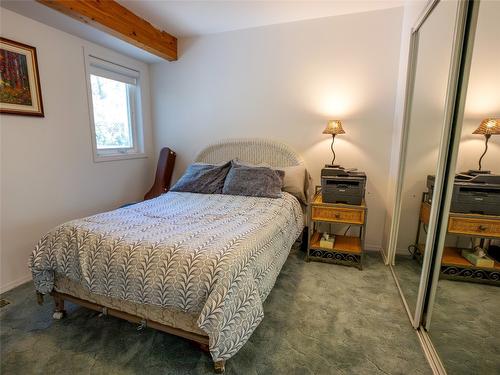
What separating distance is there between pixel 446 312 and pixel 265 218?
1228 mm

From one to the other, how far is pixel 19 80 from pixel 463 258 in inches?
136

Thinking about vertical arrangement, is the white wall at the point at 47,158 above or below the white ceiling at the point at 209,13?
below

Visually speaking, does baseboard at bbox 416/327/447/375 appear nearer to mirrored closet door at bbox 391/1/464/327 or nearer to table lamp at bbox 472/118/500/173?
mirrored closet door at bbox 391/1/464/327

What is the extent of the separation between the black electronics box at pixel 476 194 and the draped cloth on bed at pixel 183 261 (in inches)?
43.8

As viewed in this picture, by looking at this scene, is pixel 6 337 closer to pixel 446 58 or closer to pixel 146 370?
pixel 146 370

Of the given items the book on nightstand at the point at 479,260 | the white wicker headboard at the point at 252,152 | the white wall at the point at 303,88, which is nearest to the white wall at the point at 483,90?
the book on nightstand at the point at 479,260

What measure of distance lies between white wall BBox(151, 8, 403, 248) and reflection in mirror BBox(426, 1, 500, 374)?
147 centimetres

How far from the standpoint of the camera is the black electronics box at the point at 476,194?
49.4 inches

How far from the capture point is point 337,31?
2.76 metres

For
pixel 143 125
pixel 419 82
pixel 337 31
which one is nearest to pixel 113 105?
pixel 143 125

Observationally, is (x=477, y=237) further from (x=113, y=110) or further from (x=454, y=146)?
(x=113, y=110)

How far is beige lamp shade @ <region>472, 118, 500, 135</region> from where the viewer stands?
1146 mm

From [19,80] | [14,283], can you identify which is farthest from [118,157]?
[14,283]

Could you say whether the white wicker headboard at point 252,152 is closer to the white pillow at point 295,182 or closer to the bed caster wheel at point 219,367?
the white pillow at point 295,182
